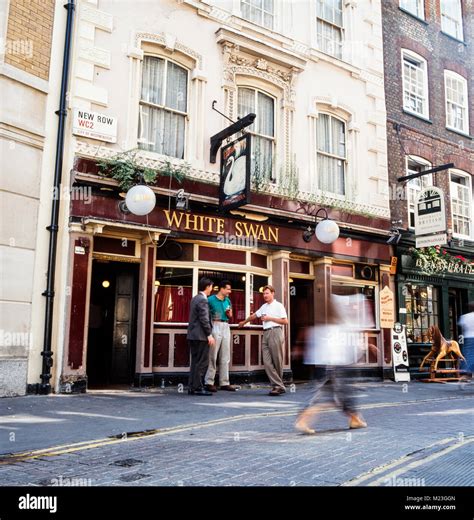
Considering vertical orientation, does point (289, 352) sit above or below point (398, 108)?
below

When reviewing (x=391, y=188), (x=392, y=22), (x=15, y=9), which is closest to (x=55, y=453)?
(x=15, y=9)

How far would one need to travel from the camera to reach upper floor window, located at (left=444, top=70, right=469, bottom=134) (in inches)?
701

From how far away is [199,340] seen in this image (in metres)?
9.10

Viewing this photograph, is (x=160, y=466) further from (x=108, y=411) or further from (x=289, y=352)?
(x=289, y=352)

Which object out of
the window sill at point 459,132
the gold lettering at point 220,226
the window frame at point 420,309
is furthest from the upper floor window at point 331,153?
the window sill at point 459,132

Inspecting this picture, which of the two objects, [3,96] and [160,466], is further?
[3,96]

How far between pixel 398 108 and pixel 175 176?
27.7 ft

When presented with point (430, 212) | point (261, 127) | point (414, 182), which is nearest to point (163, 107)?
point (261, 127)

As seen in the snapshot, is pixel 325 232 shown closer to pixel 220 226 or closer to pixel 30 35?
pixel 220 226

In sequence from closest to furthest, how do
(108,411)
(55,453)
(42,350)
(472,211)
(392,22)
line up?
(55,453) → (108,411) → (42,350) → (392,22) → (472,211)

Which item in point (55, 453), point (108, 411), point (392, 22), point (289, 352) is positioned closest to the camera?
point (55, 453)

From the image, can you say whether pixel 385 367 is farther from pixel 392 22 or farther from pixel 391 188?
pixel 392 22

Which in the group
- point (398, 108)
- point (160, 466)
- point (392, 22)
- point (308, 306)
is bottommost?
point (160, 466)

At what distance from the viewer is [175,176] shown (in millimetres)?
10578
